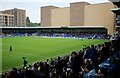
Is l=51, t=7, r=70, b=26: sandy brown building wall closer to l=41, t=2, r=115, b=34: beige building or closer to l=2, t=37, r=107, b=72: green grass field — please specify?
l=41, t=2, r=115, b=34: beige building

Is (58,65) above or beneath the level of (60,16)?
beneath

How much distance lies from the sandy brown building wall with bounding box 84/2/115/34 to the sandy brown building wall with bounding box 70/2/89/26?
15.3ft

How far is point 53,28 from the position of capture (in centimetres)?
6419

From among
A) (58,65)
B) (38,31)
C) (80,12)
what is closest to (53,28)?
(38,31)

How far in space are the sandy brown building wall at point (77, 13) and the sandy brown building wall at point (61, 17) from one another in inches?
67.0

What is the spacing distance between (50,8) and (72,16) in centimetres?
1205

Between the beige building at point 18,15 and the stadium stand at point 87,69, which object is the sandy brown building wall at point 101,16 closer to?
the stadium stand at point 87,69

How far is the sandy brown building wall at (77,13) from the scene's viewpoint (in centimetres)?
6550

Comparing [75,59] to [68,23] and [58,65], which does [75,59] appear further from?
[68,23]

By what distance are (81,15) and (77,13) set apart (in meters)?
2.02

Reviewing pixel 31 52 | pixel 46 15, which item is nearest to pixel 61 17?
pixel 46 15

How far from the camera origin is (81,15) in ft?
215

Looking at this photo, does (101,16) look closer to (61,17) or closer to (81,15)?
(81,15)

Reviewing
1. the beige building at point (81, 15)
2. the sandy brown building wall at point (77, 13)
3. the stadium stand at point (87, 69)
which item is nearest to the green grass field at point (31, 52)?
the stadium stand at point (87, 69)
